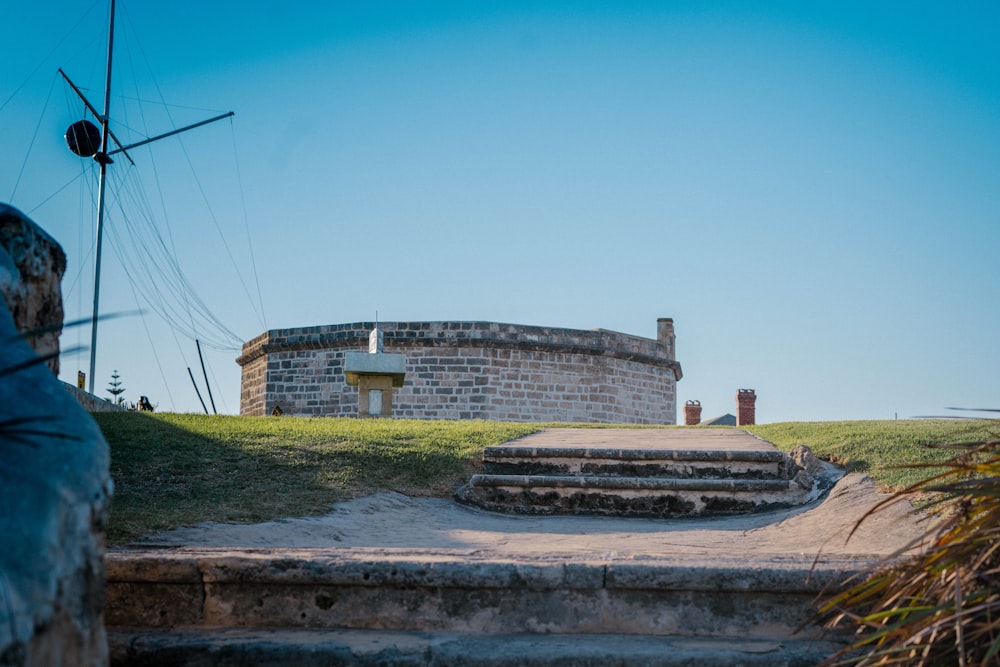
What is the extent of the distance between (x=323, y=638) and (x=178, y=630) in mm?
525

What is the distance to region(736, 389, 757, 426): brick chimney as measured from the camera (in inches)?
963

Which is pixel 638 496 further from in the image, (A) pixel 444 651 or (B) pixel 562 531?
(A) pixel 444 651

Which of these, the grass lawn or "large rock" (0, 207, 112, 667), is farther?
the grass lawn

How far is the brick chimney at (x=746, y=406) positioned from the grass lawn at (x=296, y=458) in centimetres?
1373

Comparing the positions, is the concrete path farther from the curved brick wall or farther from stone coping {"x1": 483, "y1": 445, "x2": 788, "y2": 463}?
the curved brick wall

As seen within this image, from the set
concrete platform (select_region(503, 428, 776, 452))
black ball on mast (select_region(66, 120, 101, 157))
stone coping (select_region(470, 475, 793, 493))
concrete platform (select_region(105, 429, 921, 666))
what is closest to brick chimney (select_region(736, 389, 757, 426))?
concrete platform (select_region(503, 428, 776, 452))

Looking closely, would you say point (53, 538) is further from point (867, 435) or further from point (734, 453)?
point (867, 435)

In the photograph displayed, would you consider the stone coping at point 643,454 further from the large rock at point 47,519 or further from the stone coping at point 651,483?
the large rock at point 47,519

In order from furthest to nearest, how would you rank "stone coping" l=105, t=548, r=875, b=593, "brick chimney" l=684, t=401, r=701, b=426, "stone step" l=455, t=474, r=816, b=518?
1. "brick chimney" l=684, t=401, r=701, b=426
2. "stone step" l=455, t=474, r=816, b=518
3. "stone coping" l=105, t=548, r=875, b=593

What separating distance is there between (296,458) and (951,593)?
655 cm

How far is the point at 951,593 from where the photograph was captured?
2.29 m

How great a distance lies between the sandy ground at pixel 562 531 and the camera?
508 cm

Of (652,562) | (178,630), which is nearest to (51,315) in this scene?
(178,630)

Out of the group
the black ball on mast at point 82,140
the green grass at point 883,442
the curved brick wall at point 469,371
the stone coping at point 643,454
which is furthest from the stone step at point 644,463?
the black ball on mast at point 82,140
